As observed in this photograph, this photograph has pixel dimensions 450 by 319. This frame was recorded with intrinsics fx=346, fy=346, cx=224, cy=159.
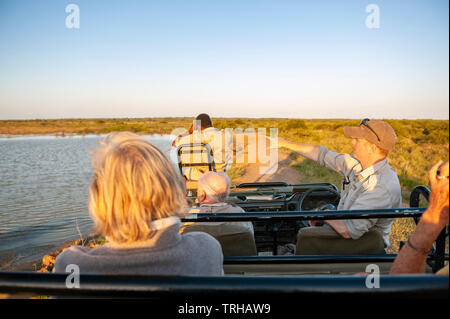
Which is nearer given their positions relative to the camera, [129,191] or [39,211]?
[129,191]

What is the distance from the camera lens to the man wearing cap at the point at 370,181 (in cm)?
240

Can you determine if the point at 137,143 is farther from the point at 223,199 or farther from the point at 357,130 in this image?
the point at 357,130

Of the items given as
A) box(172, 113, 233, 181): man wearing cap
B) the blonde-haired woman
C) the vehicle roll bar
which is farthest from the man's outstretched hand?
box(172, 113, 233, 181): man wearing cap

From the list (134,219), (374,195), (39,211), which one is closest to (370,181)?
(374,195)

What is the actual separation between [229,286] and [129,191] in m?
0.53

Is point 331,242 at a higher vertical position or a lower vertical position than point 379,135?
lower

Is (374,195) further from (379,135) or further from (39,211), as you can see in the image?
(39,211)

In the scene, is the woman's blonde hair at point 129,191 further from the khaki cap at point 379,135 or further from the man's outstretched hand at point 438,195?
the khaki cap at point 379,135

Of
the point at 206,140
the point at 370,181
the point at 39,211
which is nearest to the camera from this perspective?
the point at 370,181

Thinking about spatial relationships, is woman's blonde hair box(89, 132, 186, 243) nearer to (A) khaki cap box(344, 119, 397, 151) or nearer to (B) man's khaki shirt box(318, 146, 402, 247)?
(B) man's khaki shirt box(318, 146, 402, 247)

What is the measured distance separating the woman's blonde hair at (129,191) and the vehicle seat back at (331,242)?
1369 millimetres

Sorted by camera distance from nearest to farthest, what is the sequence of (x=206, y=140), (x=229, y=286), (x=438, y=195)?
(x=229, y=286) < (x=438, y=195) < (x=206, y=140)

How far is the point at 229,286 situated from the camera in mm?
927
